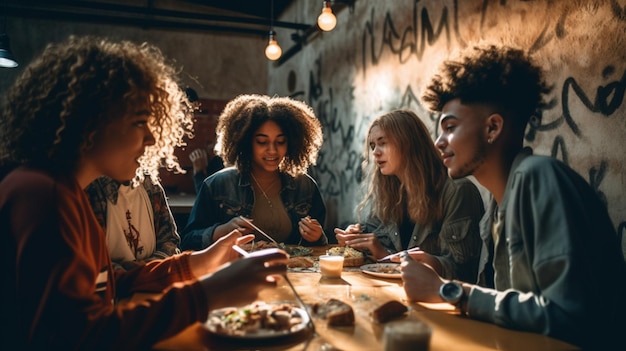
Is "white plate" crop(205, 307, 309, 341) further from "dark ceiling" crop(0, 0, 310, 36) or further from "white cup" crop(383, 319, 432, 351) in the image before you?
"dark ceiling" crop(0, 0, 310, 36)

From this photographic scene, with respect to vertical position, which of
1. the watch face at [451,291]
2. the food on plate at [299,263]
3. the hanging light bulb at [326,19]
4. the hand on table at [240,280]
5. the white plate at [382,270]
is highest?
the hanging light bulb at [326,19]

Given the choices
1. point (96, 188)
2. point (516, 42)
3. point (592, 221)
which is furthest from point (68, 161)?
point (516, 42)

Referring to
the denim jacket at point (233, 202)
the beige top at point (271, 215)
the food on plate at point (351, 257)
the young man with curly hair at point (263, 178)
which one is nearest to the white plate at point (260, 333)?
the food on plate at point (351, 257)

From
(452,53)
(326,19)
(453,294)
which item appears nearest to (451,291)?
(453,294)

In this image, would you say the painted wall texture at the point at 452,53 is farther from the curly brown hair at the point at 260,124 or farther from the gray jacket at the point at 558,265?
the curly brown hair at the point at 260,124

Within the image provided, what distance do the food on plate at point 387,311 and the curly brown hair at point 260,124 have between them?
7.23 ft

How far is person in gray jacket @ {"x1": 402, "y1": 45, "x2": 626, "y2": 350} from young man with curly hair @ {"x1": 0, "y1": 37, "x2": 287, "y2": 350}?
78cm

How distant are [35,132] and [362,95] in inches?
189

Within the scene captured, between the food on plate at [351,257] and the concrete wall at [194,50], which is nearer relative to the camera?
the food on plate at [351,257]

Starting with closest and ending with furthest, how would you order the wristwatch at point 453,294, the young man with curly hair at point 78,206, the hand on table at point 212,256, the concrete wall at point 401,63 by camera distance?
the young man with curly hair at point 78,206, the wristwatch at point 453,294, the hand on table at point 212,256, the concrete wall at point 401,63

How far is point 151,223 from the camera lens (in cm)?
262

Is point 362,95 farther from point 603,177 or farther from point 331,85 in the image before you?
point 603,177

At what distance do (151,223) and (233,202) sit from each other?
3.01 feet

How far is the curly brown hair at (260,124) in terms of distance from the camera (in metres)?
3.71
